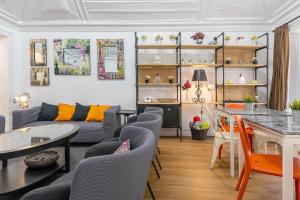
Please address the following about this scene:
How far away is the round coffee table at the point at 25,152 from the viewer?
6.72 ft

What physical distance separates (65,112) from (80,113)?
0.33 m

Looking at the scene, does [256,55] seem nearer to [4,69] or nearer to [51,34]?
[51,34]

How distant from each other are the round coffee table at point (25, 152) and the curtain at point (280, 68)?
3975 millimetres

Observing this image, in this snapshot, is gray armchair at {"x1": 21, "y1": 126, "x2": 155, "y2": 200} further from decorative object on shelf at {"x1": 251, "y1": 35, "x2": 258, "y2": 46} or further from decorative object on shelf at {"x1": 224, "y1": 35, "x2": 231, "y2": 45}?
decorative object on shelf at {"x1": 251, "y1": 35, "x2": 258, "y2": 46}

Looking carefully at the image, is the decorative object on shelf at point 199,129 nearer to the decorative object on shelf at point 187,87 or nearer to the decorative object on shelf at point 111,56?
the decorative object on shelf at point 187,87

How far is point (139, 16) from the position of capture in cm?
510

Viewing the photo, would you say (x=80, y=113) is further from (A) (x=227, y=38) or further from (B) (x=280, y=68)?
(B) (x=280, y=68)

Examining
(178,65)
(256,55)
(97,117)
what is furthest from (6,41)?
(256,55)

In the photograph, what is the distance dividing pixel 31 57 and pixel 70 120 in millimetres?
1905

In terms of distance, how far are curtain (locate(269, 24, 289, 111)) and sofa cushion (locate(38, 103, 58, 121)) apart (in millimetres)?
4651

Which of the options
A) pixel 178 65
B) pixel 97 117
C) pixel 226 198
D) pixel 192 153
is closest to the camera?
pixel 226 198

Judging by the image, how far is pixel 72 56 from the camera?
531 cm

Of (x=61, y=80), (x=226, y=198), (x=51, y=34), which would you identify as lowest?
(x=226, y=198)

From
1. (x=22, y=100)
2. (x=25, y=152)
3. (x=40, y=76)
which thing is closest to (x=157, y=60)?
(x=40, y=76)
